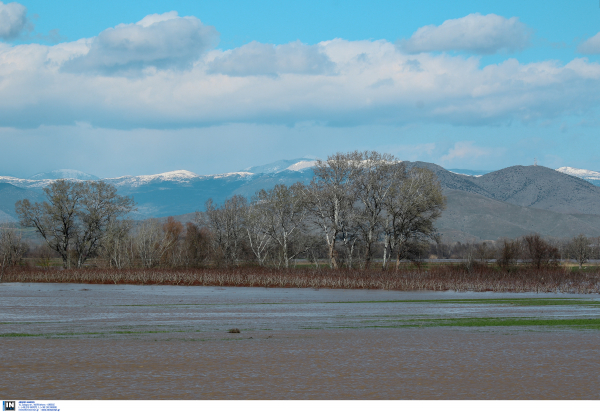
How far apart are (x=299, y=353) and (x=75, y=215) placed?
80.5 meters

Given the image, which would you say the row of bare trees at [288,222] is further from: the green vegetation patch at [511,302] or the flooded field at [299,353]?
the flooded field at [299,353]

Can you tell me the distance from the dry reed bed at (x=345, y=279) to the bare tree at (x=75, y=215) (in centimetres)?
2013

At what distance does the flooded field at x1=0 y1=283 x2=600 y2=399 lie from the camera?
45.9 feet

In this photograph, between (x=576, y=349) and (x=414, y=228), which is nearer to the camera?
(x=576, y=349)

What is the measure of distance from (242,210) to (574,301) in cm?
6192

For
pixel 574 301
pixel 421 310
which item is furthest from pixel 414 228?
Result: pixel 421 310

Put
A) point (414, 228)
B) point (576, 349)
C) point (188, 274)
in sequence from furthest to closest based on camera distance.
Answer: point (414, 228)
point (188, 274)
point (576, 349)

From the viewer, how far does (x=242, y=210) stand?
318 ft

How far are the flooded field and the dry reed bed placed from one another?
21.3m

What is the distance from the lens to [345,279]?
58281 mm
